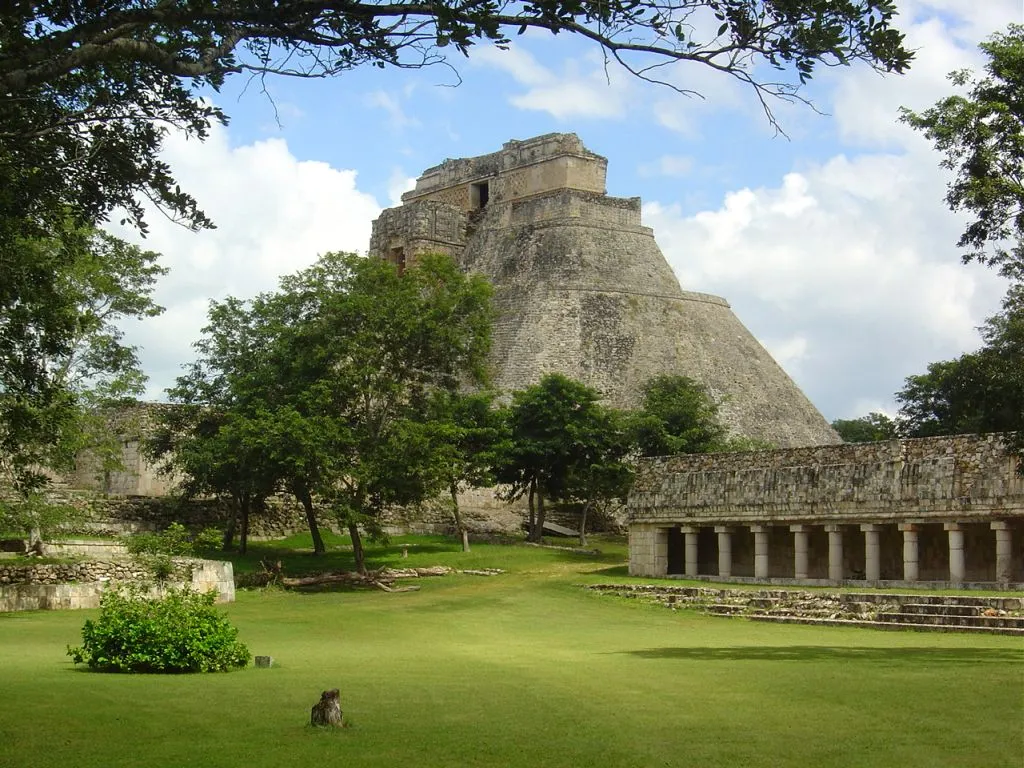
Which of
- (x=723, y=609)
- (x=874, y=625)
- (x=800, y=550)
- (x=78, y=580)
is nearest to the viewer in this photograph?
(x=874, y=625)

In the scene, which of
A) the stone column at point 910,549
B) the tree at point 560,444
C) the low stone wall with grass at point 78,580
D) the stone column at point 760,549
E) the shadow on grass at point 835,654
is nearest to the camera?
the shadow on grass at point 835,654

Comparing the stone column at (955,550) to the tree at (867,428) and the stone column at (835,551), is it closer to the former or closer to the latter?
the stone column at (835,551)

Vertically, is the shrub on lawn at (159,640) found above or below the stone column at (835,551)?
below

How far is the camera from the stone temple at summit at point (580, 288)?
58.1 meters

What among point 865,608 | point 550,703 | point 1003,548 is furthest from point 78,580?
point 1003,548

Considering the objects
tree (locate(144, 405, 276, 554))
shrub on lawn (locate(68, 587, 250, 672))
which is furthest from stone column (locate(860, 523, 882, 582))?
shrub on lawn (locate(68, 587, 250, 672))

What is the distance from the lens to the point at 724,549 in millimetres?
28031

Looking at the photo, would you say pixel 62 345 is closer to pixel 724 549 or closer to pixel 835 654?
pixel 835 654

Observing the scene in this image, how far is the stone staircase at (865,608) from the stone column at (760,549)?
8.23ft

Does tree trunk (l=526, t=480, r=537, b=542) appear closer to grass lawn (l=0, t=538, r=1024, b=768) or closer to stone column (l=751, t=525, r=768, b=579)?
stone column (l=751, t=525, r=768, b=579)

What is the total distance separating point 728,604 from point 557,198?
145 feet

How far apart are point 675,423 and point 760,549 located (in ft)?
51.4

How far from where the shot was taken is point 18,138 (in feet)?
31.8

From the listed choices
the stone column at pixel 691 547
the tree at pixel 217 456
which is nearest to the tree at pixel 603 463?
the tree at pixel 217 456
